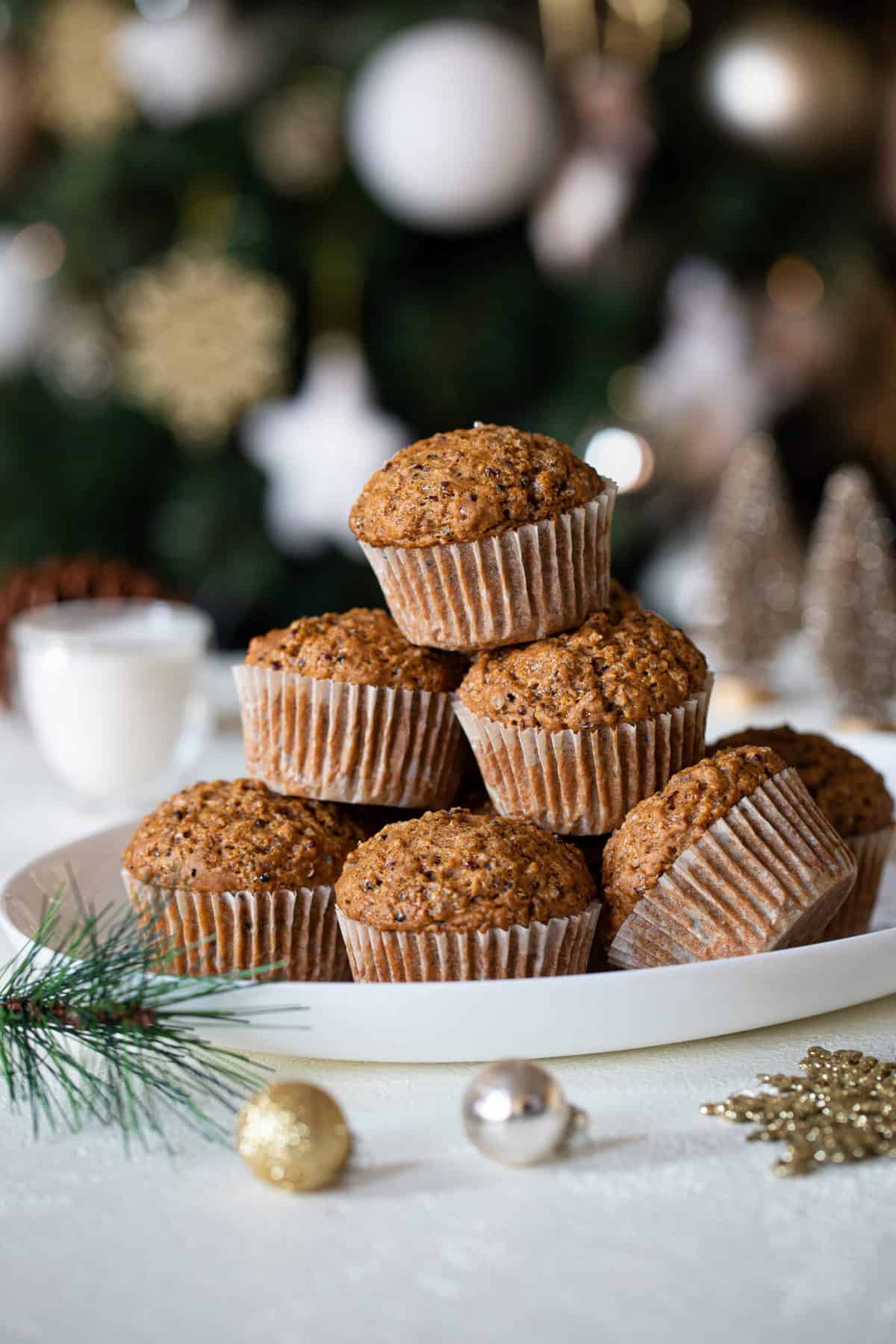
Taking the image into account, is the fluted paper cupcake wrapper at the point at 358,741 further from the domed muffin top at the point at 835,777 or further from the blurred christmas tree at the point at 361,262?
the blurred christmas tree at the point at 361,262

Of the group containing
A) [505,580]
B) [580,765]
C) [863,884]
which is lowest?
[863,884]

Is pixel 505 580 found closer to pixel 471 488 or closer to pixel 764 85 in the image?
pixel 471 488

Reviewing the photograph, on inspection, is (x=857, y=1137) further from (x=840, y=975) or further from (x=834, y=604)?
(x=834, y=604)

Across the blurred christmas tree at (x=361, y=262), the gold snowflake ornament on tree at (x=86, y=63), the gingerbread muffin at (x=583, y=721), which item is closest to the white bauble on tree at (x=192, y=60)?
the blurred christmas tree at (x=361, y=262)

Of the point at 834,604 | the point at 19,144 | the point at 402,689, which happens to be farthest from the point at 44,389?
the point at 402,689

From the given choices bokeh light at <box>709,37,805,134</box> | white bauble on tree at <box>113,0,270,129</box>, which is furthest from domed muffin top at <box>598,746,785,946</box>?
white bauble on tree at <box>113,0,270,129</box>

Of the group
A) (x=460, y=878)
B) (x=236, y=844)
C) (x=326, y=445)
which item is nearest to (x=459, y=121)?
(x=326, y=445)
